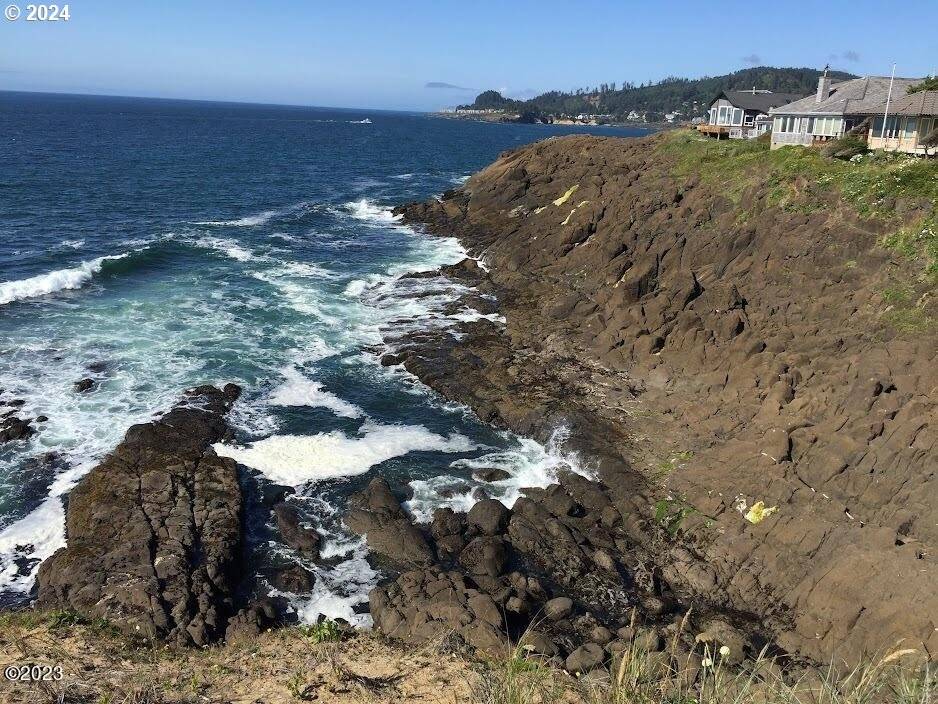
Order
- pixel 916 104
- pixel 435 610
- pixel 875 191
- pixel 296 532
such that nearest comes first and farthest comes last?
pixel 435 610 → pixel 296 532 → pixel 875 191 → pixel 916 104

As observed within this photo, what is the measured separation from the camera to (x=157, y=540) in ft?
71.2

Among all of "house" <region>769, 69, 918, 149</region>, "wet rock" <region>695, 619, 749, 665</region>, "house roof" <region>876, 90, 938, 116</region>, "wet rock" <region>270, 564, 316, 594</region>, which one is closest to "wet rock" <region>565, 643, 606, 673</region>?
"wet rock" <region>695, 619, 749, 665</region>

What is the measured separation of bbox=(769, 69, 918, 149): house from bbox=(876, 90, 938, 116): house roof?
5.44 ft

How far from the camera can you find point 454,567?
72.7 ft

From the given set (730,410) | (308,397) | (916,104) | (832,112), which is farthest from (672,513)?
(832,112)

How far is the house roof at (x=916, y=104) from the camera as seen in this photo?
40.5 metres

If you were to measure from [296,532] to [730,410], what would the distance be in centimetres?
1744

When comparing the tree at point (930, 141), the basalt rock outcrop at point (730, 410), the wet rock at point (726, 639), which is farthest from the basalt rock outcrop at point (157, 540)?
the tree at point (930, 141)

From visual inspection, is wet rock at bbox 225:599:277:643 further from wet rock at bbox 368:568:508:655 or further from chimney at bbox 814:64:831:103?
chimney at bbox 814:64:831:103

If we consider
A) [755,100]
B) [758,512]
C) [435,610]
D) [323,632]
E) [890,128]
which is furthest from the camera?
[755,100]

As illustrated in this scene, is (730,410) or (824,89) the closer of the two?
(730,410)

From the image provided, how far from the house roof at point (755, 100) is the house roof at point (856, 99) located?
52.5 feet

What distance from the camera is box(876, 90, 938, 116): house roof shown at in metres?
40.5

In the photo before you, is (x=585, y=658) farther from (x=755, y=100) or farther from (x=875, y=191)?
(x=755, y=100)
